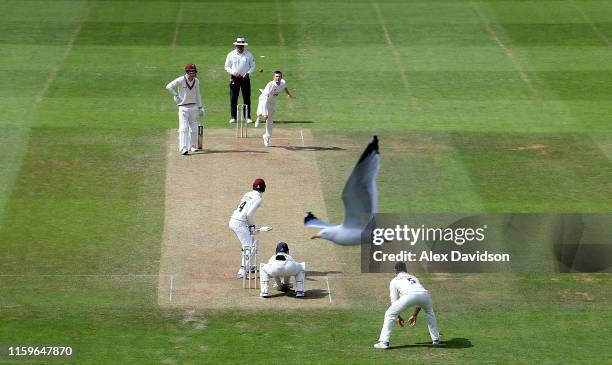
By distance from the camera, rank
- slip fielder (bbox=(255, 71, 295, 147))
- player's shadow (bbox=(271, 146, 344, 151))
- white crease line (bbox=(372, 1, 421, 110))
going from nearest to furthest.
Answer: slip fielder (bbox=(255, 71, 295, 147)) < player's shadow (bbox=(271, 146, 344, 151)) < white crease line (bbox=(372, 1, 421, 110))

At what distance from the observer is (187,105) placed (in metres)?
29.8

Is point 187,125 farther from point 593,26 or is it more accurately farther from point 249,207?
point 593,26

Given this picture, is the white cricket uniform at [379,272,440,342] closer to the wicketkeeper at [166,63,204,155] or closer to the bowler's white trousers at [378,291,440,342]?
the bowler's white trousers at [378,291,440,342]

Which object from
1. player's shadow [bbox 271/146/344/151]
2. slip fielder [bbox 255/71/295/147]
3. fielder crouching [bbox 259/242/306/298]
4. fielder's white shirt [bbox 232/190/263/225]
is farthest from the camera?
player's shadow [bbox 271/146/344/151]

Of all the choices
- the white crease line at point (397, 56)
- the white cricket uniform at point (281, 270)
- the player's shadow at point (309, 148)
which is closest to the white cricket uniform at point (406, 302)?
the white cricket uniform at point (281, 270)

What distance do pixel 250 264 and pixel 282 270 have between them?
3.25 ft

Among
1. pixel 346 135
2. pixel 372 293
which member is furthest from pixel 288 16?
pixel 372 293

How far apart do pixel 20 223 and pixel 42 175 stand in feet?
10.8

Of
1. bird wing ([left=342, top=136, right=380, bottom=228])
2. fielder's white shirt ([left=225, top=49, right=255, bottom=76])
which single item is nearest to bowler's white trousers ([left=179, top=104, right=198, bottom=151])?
fielder's white shirt ([left=225, top=49, right=255, bottom=76])

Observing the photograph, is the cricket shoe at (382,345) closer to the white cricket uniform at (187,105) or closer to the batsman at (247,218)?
the batsman at (247,218)

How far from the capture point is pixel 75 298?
22.0m

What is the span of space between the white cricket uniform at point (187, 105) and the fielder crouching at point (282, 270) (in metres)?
8.57

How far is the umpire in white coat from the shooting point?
64.5ft

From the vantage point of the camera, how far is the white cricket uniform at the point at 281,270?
2175 cm
